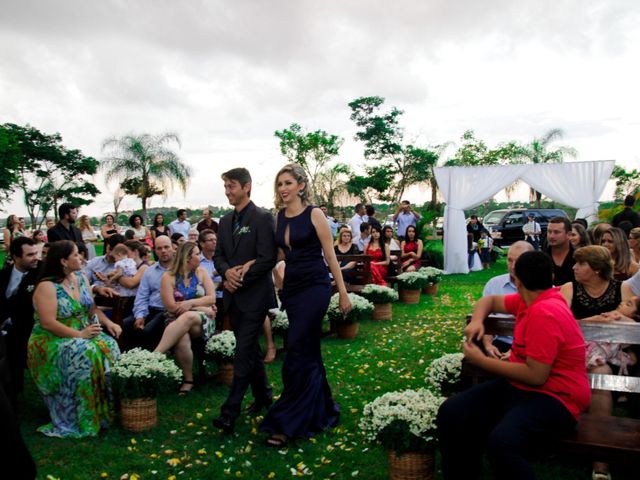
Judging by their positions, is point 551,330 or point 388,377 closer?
point 551,330

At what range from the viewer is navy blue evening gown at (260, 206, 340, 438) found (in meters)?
4.33

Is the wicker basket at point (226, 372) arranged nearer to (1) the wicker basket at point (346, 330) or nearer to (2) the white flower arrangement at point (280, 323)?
(2) the white flower arrangement at point (280, 323)

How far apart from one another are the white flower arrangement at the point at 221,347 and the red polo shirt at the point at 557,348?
3.25 m

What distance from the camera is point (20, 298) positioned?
16.9 feet

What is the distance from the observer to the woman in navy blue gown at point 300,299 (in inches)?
171

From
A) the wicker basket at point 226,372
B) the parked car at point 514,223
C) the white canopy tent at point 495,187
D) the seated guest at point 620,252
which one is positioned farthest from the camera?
the parked car at point 514,223

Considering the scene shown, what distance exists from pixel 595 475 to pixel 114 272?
5.91 metres

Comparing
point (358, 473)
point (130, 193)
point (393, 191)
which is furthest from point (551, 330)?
point (393, 191)

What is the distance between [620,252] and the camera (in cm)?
633

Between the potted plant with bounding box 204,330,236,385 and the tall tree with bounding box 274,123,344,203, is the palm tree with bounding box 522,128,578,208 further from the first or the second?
the potted plant with bounding box 204,330,236,385

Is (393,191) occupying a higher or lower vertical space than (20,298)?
higher

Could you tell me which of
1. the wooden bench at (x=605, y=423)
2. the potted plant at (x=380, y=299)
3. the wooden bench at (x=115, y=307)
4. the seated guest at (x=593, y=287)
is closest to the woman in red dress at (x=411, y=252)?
the potted plant at (x=380, y=299)

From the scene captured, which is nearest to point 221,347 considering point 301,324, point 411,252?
point 301,324

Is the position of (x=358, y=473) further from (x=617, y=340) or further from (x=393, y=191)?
(x=393, y=191)
